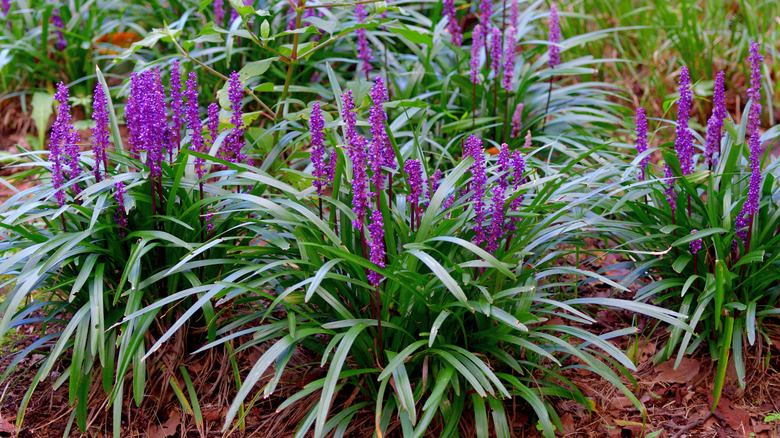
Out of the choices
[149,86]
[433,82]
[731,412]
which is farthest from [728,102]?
[149,86]

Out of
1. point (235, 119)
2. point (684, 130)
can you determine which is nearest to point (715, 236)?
point (684, 130)

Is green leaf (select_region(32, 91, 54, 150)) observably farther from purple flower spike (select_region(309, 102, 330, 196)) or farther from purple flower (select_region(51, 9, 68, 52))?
purple flower spike (select_region(309, 102, 330, 196))

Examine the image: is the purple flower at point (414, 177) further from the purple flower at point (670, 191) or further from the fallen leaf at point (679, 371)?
the fallen leaf at point (679, 371)

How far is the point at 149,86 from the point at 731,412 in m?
2.62

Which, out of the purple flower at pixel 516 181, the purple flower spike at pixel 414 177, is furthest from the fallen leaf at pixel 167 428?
the purple flower at pixel 516 181

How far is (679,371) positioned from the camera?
2.98 metres

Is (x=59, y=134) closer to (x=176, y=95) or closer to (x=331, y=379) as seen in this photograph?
(x=176, y=95)

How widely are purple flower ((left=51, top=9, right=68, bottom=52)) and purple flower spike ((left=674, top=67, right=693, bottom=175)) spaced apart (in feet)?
13.9

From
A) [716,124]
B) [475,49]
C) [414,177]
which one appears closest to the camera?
[414,177]

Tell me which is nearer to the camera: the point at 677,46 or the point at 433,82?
the point at 433,82

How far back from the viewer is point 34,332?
3385 mm

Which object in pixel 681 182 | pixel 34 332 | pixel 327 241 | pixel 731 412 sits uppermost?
pixel 681 182

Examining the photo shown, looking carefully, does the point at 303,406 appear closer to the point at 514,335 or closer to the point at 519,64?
the point at 514,335

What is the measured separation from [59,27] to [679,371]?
15.4 ft
